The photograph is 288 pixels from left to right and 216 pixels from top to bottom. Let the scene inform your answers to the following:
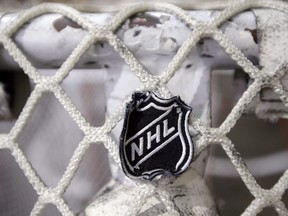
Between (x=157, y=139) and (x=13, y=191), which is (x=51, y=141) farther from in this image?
(x=157, y=139)

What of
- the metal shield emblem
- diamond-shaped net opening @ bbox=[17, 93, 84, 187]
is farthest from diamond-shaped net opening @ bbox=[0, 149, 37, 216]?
the metal shield emblem

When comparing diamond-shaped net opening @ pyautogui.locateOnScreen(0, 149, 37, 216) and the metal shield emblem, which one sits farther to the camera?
diamond-shaped net opening @ pyautogui.locateOnScreen(0, 149, 37, 216)

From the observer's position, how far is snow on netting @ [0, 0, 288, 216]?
1.13 ft

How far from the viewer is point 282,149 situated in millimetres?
472

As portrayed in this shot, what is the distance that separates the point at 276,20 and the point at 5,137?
222mm

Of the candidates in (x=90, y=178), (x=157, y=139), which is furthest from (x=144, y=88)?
(x=90, y=178)

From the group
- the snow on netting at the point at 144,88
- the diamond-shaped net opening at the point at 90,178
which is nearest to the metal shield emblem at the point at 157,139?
the snow on netting at the point at 144,88

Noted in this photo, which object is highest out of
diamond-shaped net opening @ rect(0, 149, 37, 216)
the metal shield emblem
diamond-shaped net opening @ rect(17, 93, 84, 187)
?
the metal shield emblem

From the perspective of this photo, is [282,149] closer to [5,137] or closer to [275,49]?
[275,49]

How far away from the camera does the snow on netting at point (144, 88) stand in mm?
343

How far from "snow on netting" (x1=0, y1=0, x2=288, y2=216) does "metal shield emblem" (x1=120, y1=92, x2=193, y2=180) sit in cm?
2

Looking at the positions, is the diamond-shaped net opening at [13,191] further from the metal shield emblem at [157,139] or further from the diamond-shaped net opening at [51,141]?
the metal shield emblem at [157,139]

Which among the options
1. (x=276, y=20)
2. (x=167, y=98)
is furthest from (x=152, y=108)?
(x=276, y=20)

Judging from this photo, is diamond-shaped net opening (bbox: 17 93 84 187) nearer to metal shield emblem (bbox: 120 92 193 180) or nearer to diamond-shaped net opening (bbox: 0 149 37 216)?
diamond-shaped net opening (bbox: 0 149 37 216)
